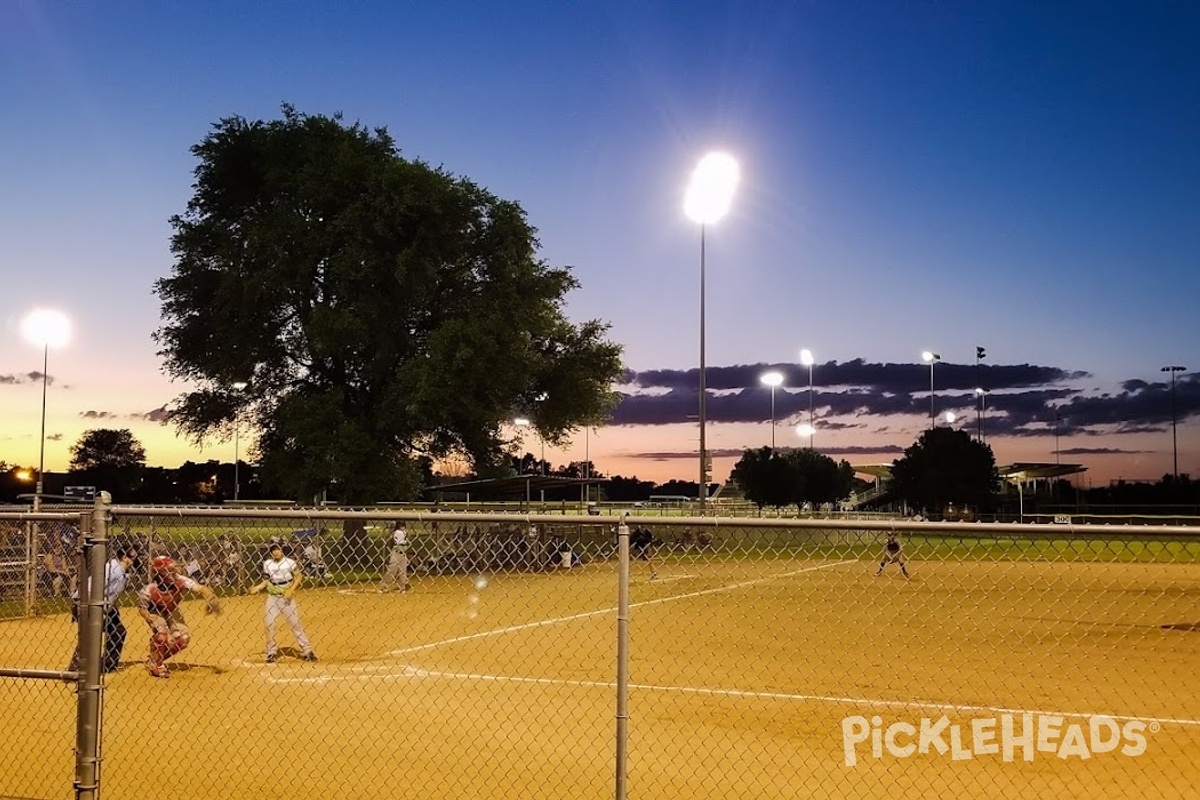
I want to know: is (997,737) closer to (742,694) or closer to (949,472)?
(742,694)

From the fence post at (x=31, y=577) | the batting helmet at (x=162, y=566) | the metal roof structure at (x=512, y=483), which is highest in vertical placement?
the metal roof structure at (x=512, y=483)

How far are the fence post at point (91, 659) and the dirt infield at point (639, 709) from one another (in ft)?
6.87

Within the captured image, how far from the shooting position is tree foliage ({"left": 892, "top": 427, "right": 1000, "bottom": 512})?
8694 cm

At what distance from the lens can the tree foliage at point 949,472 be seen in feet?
285

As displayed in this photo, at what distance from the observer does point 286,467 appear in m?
36.6

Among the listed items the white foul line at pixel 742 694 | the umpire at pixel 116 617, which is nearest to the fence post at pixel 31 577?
the umpire at pixel 116 617

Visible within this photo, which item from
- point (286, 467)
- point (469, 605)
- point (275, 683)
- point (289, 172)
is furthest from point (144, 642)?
point (289, 172)

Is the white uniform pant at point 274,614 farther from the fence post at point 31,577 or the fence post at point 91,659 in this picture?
the fence post at point 31,577

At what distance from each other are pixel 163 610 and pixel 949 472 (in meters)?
81.1

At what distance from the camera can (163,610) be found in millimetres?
13664

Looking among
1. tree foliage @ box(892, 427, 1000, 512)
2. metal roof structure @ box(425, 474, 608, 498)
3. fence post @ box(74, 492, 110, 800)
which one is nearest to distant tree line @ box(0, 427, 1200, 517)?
tree foliage @ box(892, 427, 1000, 512)

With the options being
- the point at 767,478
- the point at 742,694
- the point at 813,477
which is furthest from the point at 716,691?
the point at 813,477

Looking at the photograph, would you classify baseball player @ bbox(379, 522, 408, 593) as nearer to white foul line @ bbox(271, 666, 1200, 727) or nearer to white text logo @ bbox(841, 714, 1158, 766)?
white foul line @ bbox(271, 666, 1200, 727)

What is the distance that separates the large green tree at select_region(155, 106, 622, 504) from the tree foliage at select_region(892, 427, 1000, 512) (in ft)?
184
